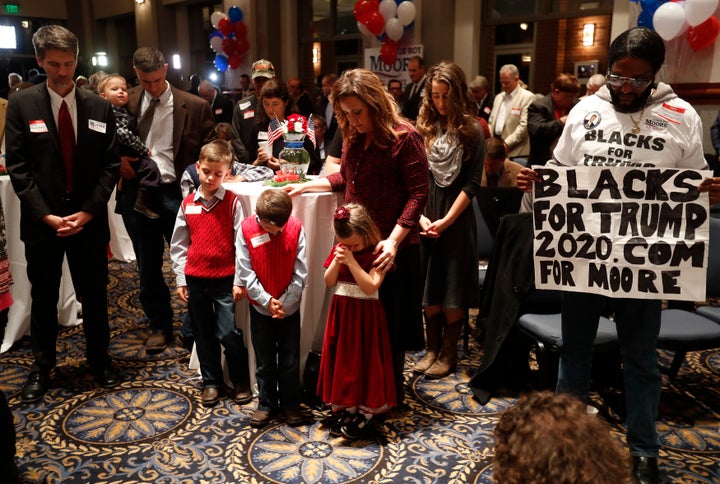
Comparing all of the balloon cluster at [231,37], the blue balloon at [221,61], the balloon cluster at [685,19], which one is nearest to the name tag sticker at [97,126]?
the balloon cluster at [685,19]

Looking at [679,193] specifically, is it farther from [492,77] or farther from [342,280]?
[492,77]

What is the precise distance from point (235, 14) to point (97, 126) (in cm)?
892

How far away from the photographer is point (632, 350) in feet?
7.14

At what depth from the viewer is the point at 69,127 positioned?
2.82 m

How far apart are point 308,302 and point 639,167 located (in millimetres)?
1613

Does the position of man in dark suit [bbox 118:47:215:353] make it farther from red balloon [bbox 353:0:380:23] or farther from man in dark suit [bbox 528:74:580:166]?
red balloon [bbox 353:0:380:23]

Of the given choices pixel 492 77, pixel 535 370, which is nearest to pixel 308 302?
pixel 535 370

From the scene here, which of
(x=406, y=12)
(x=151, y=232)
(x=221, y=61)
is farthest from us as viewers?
(x=221, y=61)

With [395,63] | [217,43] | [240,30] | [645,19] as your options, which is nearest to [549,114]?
[645,19]

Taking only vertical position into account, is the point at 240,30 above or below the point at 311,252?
→ above

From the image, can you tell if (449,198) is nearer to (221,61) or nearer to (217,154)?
(217,154)

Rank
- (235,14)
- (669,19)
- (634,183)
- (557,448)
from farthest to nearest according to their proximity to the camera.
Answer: (235,14) < (669,19) < (634,183) < (557,448)

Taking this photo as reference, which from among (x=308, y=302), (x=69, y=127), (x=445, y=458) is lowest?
(x=445, y=458)

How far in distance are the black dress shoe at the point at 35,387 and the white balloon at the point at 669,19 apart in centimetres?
627
